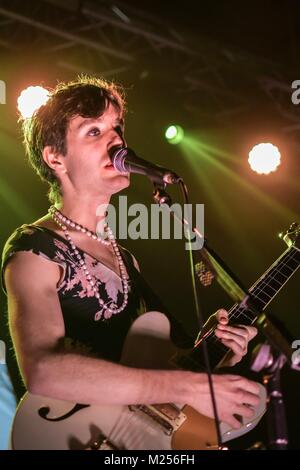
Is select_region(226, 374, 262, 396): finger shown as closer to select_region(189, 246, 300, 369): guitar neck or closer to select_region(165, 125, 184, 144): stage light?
select_region(189, 246, 300, 369): guitar neck

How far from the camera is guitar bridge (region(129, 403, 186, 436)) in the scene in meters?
2.00

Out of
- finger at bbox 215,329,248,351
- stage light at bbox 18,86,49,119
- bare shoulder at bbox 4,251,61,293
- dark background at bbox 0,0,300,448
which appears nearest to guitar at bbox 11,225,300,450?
finger at bbox 215,329,248,351

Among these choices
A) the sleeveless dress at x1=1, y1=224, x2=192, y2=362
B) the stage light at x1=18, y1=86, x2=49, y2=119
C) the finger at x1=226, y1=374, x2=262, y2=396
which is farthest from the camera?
the stage light at x1=18, y1=86, x2=49, y2=119

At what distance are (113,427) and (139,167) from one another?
A: 912 millimetres

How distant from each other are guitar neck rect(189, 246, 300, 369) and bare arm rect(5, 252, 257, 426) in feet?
0.64

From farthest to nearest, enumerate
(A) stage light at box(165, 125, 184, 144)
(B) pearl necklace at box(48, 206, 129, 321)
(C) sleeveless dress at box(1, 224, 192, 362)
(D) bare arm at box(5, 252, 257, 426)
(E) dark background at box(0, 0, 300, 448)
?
1. (A) stage light at box(165, 125, 184, 144)
2. (E) dark background at box(0, 0, 300, 448)
3. (B) pearl necklace at box(48, 206, 129, 321)
4. (C) sleeveless dress at box(1, 224, 192, 362)
5. (D) bare arm at box(5, 252, 257, 426)

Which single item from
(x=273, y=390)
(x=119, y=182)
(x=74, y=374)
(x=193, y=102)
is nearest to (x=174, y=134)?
(x=193, y=102)

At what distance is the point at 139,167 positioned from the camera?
81.7 inches

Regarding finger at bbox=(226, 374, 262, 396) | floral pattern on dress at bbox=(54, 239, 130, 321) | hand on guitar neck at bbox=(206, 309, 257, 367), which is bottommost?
finger at bbox=(226, 374, 262, 396)

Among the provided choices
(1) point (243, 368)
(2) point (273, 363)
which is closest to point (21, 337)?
(2) point (273, 363)

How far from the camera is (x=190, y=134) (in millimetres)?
4754

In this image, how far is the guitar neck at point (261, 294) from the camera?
2.23m

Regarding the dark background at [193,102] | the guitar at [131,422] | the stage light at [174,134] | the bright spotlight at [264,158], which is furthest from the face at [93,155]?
the bright spotlight at [264,158]

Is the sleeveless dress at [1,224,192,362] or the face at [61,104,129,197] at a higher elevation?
the face at [61,104,129,197]
